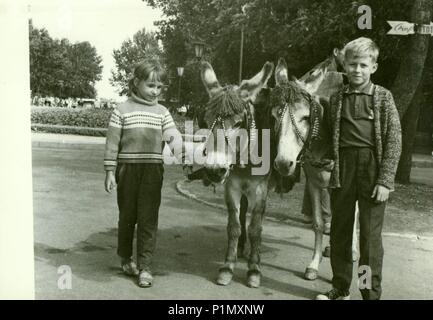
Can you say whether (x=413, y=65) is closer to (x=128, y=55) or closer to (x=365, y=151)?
(x=365, y=151)

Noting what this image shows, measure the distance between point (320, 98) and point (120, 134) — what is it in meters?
1.81

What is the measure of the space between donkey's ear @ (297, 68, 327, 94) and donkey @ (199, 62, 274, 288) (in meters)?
0.35

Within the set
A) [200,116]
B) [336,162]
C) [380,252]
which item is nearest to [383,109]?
[336,162]

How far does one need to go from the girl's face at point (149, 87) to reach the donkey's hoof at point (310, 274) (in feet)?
7.27

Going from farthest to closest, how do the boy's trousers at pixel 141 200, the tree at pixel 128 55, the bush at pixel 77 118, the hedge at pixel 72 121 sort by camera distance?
the bush at pixel 77 118
the hedge at pixel 72 121
the tree at pixel 128 55
the boy's trousers at pixel 141 200

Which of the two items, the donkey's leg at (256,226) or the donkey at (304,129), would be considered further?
the donkey's leg at (256,226)

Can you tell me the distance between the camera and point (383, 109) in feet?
12.4

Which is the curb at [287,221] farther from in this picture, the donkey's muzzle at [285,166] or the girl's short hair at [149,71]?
the girl's short hair at [149,71]

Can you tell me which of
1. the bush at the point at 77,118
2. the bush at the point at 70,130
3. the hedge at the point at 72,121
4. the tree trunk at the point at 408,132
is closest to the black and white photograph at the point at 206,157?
the bush at the point at 70,130

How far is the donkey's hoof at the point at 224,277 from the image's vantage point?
450 centimetres

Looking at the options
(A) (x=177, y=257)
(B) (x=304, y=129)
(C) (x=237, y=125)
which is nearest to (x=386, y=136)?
(B) (x=304, y=129)

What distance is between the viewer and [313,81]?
4.53m

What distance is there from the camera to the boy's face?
148 inches
